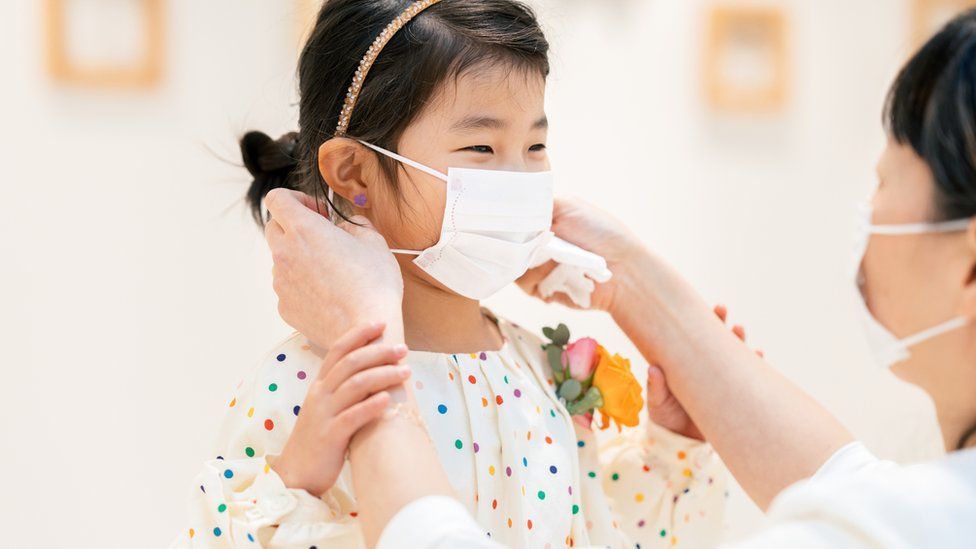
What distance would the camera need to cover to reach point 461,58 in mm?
1255

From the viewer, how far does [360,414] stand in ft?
3.46

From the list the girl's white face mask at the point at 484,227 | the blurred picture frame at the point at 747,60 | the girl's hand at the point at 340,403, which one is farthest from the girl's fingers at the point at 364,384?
the blurred picture frame at the point at 747,60

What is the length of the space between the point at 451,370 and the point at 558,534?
255 millimetres

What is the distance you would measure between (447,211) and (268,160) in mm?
331

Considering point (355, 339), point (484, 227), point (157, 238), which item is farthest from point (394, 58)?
point (157, 238)

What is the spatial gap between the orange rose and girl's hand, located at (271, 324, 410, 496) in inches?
17.2

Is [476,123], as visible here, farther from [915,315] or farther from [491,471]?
[915,315]

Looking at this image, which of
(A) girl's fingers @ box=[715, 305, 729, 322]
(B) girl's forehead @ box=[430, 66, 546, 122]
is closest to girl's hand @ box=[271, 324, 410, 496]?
(B) girl's forehead @ box=[430, 66, 546, 122]

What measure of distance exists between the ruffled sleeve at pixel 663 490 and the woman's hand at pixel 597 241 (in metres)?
0.22

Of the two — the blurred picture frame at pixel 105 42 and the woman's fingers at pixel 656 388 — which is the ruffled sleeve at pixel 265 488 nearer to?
the woman's fingers at pixel 656 388

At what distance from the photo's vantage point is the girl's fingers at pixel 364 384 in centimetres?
106

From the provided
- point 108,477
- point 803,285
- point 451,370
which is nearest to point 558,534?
point 451,370

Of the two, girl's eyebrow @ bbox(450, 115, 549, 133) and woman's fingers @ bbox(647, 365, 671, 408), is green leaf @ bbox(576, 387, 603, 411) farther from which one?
girl's eyebrow @ bbox(450, 115, 549, 133)

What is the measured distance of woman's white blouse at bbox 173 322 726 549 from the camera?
1120 millimetres
